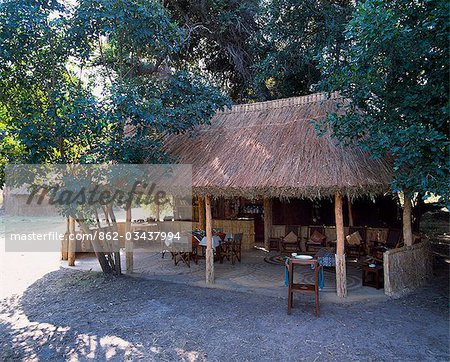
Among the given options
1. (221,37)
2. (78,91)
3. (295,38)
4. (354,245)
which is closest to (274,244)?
(354,245)

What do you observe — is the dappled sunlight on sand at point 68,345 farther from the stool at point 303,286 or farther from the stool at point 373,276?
the stool at point 373,276

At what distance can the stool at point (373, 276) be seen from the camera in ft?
21.3

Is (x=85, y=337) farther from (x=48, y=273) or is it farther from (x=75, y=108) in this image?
(x=48, y=273)

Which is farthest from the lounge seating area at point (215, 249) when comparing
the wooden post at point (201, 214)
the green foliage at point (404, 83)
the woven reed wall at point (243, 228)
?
the green foliage at point (404, 83)

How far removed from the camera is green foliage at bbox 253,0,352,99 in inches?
387

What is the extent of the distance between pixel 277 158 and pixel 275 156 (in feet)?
0.31

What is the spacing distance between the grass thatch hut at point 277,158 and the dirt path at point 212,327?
1.05 m

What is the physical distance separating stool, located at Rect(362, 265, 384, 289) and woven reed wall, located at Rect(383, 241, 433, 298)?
321 mm

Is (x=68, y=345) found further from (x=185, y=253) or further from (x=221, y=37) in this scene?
(x=221, y=37)

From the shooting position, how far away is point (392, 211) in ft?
36.5

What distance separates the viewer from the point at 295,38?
10.7 m

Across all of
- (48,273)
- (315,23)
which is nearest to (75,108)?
(48,273)

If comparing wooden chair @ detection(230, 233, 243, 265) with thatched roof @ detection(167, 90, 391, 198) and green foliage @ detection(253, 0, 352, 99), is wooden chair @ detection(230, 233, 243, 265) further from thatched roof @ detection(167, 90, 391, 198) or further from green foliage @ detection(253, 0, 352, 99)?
green foliage @ detection(253, 0, 352, 99)

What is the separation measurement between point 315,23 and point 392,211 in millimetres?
6349
